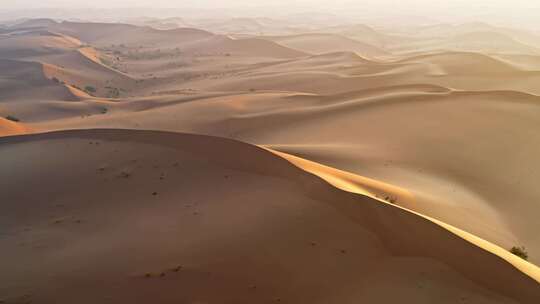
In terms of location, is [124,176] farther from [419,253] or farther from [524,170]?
[524,170]

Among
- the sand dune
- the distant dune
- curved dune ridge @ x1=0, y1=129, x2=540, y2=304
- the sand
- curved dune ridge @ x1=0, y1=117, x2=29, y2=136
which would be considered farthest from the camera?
the distant dune

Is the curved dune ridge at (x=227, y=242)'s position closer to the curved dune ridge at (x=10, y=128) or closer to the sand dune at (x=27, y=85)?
the curved dune ridge at (x=10, y=128)

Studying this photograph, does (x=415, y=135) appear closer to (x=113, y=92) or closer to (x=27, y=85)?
(x=113, y=92)

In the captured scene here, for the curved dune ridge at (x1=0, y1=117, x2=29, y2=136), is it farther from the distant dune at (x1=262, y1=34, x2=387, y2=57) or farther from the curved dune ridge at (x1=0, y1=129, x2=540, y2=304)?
the distant dune at (x1=262, y1=34, x2=387, y2=57)

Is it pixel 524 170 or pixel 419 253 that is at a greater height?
pixel 419 253

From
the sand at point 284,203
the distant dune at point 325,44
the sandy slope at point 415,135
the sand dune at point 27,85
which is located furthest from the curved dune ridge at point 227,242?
the distant dune at point 325,44

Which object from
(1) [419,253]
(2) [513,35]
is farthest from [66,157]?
(2) [513,35]

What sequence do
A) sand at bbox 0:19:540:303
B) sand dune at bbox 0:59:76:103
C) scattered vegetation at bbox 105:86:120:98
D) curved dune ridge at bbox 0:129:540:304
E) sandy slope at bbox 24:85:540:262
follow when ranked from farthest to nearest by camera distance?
scattered vegetation at bbox 105:86:120:98 < sand dune at bbox 0:59:76:103 < sandy slope at bbox 24:85:540:262 < sand at bbox 0:19:540:303 < curved dune ridge at bbox 0:129:540:304

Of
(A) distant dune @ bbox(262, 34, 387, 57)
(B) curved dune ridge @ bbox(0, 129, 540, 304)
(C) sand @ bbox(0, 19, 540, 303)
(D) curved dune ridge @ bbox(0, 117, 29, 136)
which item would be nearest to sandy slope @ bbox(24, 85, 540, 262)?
(C) sand @ bbox(0, 19, 540, 303)
